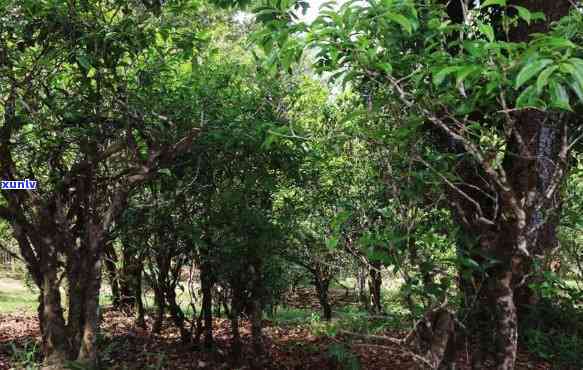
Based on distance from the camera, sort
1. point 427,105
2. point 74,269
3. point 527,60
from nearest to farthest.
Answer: point 527,60
point 427,105
point 74,269

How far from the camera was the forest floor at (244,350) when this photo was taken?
5347 mm

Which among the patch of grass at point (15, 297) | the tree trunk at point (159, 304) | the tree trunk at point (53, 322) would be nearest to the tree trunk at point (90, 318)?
the tree trunk at point (53, 322)

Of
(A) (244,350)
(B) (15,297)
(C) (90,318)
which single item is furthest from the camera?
(B) (15,297)

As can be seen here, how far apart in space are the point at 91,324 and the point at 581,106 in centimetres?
409

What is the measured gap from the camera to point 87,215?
488 cm

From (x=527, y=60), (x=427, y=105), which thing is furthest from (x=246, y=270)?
(x=527, y=60)

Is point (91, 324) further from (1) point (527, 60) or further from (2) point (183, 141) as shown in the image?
(1) point (527, 60)

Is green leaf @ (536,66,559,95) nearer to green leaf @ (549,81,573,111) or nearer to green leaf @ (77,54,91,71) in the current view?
green leaf @ (549,81,573,111)

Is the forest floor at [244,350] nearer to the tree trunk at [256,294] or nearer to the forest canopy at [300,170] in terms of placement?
the forest canopy at [300,170]

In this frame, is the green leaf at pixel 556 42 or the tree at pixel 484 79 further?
the tree at pixel 484 79

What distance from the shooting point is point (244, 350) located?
21.9 feet

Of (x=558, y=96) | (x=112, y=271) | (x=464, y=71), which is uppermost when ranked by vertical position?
(x=464, y=71)

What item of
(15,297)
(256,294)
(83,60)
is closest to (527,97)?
(83,60)

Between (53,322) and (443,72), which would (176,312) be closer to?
(53,322)
